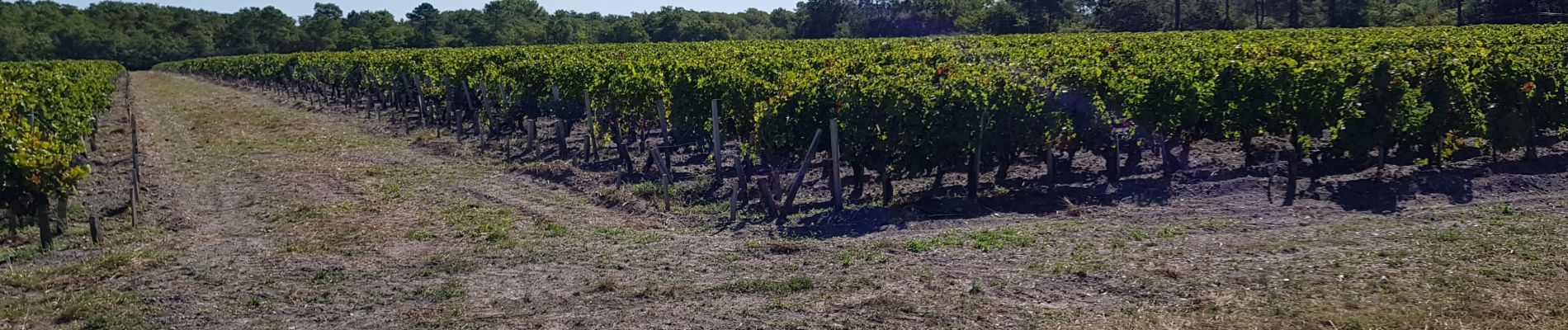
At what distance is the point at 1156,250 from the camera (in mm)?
8680

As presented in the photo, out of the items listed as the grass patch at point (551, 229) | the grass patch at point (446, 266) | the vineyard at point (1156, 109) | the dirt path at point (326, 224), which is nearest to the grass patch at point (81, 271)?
the dirt path at point (326, 224)

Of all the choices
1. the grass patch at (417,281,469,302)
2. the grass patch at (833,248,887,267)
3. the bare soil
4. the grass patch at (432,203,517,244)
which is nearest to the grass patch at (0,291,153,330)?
the bare soil

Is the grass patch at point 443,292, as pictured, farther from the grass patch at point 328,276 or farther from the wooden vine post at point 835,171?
the wooden vine post at point 835,171

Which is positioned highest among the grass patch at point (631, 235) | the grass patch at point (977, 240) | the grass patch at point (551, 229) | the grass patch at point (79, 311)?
the grass patch at point (551, 229)

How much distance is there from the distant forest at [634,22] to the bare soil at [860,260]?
46.7 meters

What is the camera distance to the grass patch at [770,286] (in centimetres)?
782

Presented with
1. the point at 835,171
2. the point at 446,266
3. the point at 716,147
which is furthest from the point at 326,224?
the point at 835,171

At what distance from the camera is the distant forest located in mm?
61562

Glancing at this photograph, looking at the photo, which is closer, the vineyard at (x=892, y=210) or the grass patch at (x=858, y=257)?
the vineyard at (x=892, y=210)

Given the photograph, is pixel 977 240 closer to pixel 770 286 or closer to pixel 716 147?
pixel 770 286

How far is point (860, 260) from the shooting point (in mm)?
8812

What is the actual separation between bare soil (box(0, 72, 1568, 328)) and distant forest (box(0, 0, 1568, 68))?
46.7m

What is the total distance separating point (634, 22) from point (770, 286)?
3152 inches

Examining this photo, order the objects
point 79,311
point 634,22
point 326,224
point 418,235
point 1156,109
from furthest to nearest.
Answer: point 634,22 → point 1156,109 → point 326,224 → point 418,235 → point 79,311
